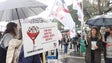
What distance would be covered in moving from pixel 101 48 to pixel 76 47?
14.0 m

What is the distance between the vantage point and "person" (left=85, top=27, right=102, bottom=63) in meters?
9.13

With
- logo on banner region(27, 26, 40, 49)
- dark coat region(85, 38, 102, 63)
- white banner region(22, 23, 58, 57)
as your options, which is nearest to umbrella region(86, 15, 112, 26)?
dark coat region(85, 38, 102, 63)

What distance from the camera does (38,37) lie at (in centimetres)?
577

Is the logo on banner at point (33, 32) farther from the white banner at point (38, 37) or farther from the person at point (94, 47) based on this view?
the person at point (94, 47)

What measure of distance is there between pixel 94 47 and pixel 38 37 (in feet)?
12.3

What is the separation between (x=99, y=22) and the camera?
32.6 ft

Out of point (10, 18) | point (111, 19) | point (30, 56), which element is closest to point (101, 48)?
point (111, 19)

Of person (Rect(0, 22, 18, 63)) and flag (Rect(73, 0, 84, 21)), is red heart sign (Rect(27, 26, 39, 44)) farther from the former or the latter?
flag (Rect(73, 0, 84, 21))

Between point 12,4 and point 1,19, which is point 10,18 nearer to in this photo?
point 1,19

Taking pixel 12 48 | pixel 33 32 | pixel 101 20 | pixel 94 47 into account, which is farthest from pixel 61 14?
pixel 33 32

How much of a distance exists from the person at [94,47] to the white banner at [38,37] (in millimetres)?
3061

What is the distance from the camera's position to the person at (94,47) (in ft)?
30.0

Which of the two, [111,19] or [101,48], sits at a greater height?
[111,19]

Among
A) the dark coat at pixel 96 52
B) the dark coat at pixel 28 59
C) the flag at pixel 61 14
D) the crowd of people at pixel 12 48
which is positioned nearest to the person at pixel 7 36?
the crowd of people at pixel 12 48
